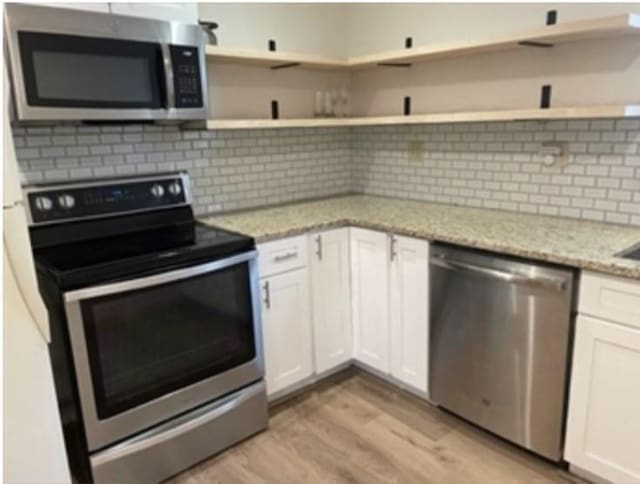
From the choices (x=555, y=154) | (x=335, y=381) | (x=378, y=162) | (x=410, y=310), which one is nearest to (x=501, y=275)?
(x=410, y=310)

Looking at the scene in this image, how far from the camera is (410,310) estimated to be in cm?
239

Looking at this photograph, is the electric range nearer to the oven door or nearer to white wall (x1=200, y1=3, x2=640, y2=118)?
the oven door

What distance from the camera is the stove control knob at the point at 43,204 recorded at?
6.74ft

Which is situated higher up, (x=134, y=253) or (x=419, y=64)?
(x=419, y=64)

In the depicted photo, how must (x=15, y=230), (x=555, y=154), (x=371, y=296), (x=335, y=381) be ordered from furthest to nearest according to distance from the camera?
(x=335, y=381), (x=371, y=296), (x=555, y=154), (x=15, y=230)

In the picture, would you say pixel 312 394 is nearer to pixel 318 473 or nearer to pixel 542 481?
pixel 318 473

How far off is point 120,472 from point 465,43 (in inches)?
90.5

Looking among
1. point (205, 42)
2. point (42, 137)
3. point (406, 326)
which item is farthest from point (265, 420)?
point (205, 42)

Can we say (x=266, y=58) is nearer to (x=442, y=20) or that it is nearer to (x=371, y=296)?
(x=442, y=20)

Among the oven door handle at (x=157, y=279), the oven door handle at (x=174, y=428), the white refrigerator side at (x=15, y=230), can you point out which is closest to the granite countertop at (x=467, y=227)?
the oven door handle at (x=157, y=279)

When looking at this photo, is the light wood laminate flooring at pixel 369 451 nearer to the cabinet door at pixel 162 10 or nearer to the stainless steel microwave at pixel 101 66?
the stainless steel microwave at pixel 101 66

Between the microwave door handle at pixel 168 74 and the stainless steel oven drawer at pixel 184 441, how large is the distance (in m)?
1.29

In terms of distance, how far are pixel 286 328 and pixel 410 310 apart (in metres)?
0.60

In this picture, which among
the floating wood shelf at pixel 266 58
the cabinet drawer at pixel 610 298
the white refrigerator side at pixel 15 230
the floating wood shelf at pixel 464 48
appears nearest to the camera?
the white refrigerator side at pixel 15 230
